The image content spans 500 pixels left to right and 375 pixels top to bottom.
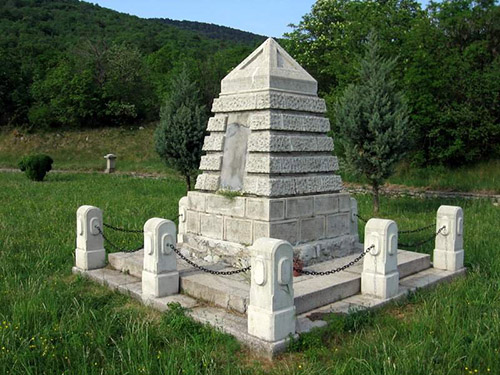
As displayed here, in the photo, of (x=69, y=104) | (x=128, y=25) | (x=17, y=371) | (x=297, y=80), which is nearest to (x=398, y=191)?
(x=297, y=80)

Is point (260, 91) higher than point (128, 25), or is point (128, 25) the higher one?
point (128, 25)

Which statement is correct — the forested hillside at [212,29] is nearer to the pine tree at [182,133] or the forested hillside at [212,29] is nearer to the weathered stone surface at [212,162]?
the pine tree at [182,133]

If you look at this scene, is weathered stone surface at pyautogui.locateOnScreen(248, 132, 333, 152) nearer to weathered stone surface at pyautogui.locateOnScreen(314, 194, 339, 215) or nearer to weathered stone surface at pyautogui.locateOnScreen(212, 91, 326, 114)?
weathered stone surface at pyautogui.locateOnScreen(212, 91, 326, 114)

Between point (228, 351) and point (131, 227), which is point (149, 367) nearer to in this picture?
point (228, 351)

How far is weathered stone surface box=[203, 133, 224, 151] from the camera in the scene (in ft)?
24.1

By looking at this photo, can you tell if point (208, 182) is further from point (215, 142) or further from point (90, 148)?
point (90, 148)

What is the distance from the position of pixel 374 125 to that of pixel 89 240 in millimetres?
8865

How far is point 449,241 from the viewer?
7453 millimetres

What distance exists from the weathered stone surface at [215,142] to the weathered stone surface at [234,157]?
77 millimetres

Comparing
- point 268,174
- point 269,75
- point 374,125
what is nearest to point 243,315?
point 268,174

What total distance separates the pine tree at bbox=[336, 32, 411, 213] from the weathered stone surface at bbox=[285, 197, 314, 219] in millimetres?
7145

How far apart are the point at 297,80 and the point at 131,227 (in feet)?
18.2

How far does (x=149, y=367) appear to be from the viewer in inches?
163

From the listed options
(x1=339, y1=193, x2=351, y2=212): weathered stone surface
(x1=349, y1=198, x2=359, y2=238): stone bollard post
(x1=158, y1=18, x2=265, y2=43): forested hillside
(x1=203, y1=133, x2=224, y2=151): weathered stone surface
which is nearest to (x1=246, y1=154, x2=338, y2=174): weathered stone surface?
(x1=339, y1=193, x2=351, y2=212): weathered stone surface
